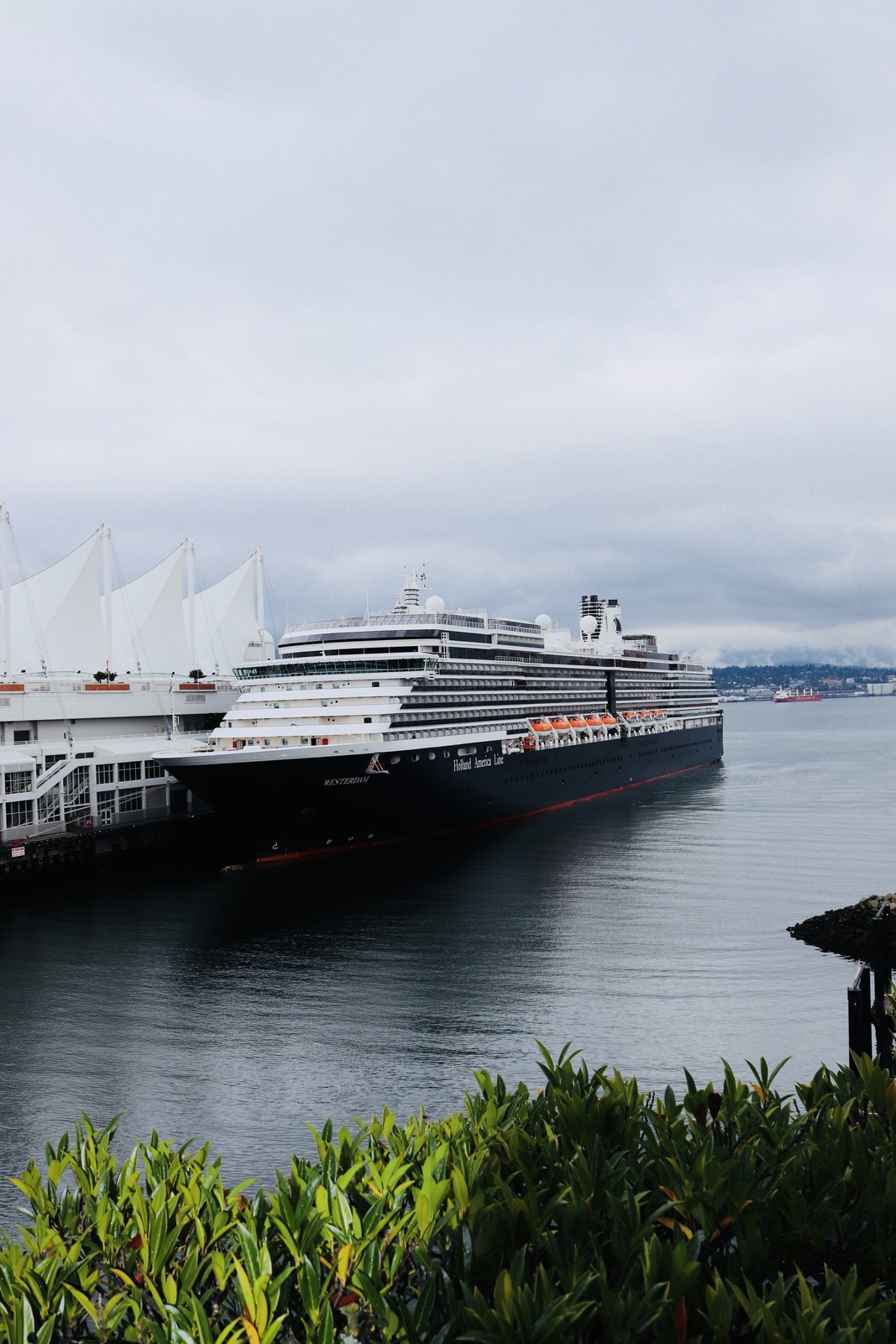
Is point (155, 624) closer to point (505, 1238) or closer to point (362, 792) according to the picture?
point (362, 792)

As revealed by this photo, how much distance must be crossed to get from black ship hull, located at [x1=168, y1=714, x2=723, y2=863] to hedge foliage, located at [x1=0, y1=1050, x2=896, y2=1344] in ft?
85.1

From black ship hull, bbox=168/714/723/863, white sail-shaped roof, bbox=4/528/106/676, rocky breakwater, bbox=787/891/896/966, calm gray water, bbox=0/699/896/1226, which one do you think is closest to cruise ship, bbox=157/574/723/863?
black ship hull, bbox=168/714/723/863

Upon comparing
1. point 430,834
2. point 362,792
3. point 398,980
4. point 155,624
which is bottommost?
point 398,980

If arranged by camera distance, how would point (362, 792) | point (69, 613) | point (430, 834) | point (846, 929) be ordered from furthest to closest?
point (69, 613), point (430, 834), point (362, 792), point (846, 929)

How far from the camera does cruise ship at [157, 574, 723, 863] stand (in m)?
34.1

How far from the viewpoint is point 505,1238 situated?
6.45 m

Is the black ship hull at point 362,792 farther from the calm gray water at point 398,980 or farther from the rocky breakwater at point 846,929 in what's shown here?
the rocky breakwater at point 846,929

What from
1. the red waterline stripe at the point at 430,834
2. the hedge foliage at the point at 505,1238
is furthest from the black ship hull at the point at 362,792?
the hedge foliage at the point at 505,1238

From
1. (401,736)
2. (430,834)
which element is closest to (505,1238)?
(401,736)

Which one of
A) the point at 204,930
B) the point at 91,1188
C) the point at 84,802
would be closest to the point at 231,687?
the point at 84,802

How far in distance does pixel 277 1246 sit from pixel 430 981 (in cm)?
1465

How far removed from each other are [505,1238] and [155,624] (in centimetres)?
5663

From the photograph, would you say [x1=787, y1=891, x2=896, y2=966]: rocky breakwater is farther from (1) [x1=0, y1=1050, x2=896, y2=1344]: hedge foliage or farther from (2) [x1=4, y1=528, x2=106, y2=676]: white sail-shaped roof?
(2) [x1=4, y1=528, x2=106, y2=676]: white sail-shaped roof

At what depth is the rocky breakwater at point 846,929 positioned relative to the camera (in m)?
23.1
